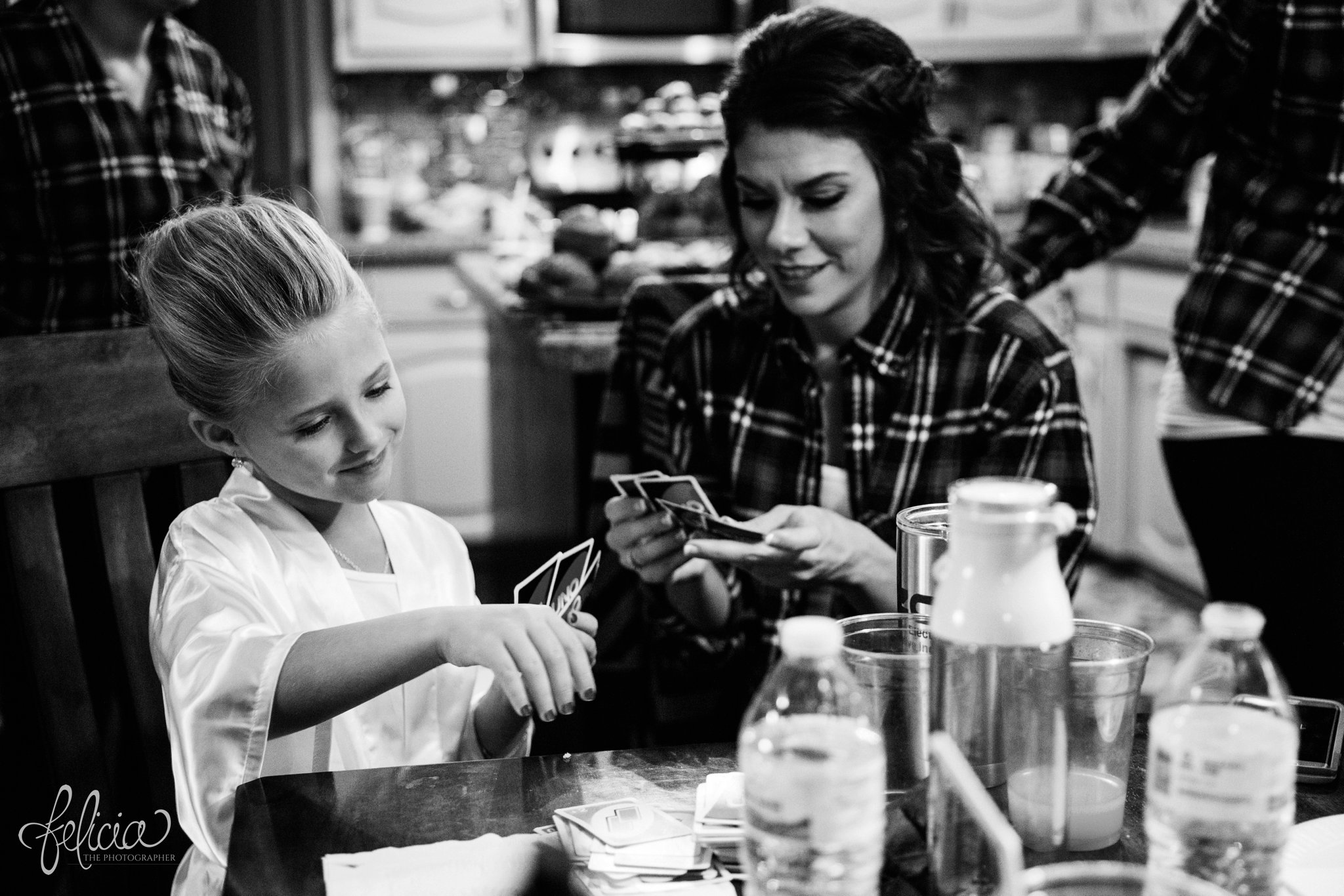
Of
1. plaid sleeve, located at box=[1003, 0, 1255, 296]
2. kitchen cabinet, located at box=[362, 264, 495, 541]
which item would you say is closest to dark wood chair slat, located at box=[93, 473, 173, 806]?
plaid sleeve, located at box=[1003, 0, 1255, 296]

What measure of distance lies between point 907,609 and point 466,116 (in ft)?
15.3

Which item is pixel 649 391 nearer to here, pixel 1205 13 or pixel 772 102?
pixel 772 102

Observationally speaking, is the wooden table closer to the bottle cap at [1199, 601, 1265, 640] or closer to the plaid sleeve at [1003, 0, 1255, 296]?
the bottle cap at [1199, 601, 1265, 640]

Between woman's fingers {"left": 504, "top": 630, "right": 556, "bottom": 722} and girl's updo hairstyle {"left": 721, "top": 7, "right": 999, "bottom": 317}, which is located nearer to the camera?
woman's fingers {"left": 504, "top": 630, "right": 556, "bottom": 722}

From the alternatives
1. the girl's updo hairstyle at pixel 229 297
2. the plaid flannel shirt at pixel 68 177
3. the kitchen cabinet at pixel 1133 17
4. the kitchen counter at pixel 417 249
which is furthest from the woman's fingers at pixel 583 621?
the kitchen counter at pixel 417 249

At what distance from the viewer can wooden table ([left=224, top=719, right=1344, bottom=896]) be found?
92 cm

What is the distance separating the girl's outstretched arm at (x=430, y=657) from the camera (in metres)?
1.00

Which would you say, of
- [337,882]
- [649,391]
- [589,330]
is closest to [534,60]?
[589,330]

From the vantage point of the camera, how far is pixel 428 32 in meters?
4.94

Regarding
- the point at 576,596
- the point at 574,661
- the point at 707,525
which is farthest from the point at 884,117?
the point at 574,661

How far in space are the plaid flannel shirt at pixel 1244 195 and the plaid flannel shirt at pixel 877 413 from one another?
0.29 metres

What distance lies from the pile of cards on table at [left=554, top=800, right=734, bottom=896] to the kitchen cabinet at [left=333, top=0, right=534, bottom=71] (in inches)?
173

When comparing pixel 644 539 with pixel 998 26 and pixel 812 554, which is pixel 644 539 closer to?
pixel 812 554

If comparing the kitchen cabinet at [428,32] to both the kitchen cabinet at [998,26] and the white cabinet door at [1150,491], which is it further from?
the white cabinet door at [1150,491]
